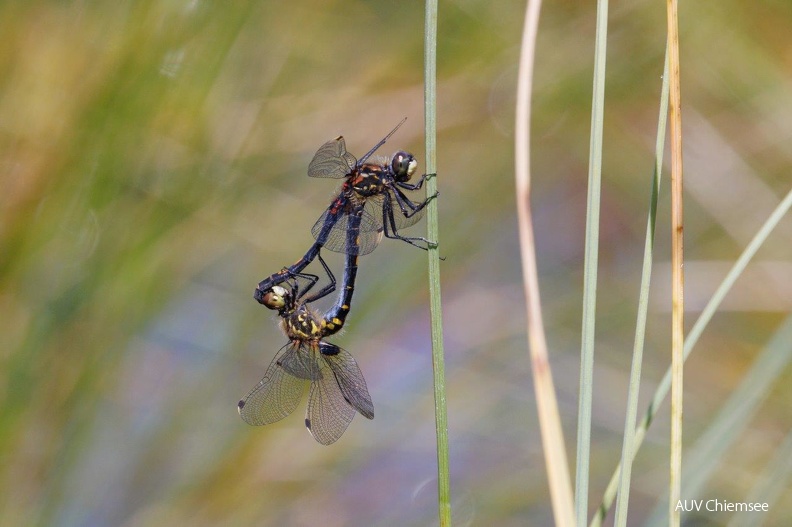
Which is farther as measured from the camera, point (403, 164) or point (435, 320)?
point (403, 164)

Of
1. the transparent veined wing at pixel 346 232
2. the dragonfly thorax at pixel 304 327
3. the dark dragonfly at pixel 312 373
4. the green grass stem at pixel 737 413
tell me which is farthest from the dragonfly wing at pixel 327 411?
the green grass stem at pixel 737 413

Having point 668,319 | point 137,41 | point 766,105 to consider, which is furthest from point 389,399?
point 766,105

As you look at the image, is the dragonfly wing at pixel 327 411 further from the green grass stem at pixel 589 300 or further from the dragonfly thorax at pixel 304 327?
the green grass stem at pixel 589 300

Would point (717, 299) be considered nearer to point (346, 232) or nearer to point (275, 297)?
point (346, 232)

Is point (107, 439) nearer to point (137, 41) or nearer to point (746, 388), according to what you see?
point (137, 41)

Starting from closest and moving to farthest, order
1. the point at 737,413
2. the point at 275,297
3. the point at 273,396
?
1. the point at 737,413
2. the point at 273,396
3. the point at 275,297

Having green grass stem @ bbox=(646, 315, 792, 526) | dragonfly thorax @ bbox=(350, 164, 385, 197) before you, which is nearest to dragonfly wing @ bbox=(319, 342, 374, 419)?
dragonfly thorax @ bbox=(350, 164, 385, 197)

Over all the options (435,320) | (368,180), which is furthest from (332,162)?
(435,320)

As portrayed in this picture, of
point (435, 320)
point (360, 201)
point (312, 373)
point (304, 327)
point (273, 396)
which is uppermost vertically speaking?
point (360, 201)
